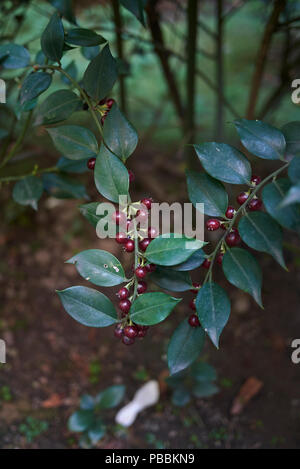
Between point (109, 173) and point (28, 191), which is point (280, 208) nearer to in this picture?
point (109, 173)

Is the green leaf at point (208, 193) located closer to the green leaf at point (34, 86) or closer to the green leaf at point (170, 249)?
the green leaf at point (170, 249)

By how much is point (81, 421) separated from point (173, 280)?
65cm

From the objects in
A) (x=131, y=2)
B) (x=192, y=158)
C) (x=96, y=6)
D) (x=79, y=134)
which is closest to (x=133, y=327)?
(x=79, y=134)

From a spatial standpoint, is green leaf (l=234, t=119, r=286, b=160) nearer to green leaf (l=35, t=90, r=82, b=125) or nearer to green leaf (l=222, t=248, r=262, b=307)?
green leaf (l=222, t=248, r=262, b=307)

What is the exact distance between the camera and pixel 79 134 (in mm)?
776

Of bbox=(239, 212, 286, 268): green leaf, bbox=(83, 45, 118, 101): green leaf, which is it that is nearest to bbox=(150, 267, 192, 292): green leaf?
bbox=(239, 212, 286, 268): green leaf

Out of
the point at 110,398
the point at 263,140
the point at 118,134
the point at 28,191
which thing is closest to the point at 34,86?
the point at 118,134

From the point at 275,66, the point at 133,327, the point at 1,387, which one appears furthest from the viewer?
the point at 275,66

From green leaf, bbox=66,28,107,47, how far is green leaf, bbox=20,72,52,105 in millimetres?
76

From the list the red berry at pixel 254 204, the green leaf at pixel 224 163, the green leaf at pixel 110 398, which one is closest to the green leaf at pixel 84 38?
the green leaf at pixel 224 163

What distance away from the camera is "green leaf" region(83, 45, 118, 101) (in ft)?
2.38

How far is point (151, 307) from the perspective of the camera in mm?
648
